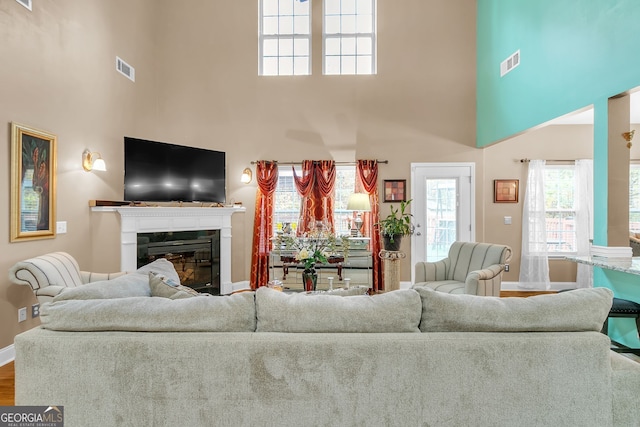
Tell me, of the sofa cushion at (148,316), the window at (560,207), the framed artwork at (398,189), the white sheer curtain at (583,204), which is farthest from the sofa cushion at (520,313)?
the white sheer curtain at (583,204)

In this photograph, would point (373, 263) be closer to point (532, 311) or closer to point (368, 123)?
point (368, 123)

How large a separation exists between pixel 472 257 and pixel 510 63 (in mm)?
2846

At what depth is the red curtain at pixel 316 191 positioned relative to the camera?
6305mm

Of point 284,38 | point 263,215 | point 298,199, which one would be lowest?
point 263,215

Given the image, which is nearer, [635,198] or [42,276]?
[42,276]

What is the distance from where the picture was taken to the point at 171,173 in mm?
5566

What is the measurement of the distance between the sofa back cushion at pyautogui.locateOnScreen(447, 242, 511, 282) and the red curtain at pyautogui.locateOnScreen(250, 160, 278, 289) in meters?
3.02

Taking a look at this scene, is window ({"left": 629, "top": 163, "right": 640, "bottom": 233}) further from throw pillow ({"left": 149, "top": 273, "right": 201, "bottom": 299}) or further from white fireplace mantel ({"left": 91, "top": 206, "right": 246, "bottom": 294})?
throw pillow ({"left": 149, "top": 273, "right": 201, "bottom": 299})

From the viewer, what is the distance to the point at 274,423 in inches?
64.2

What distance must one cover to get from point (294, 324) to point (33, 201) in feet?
11.4

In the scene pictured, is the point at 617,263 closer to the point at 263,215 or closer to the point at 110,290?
the point at 110,290

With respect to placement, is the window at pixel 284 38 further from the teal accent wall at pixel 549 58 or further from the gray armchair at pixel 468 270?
the gray armchair at pixel 468 270

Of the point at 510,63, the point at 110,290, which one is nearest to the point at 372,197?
the point at 510,63

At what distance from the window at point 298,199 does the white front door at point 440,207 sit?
3.64 feet
